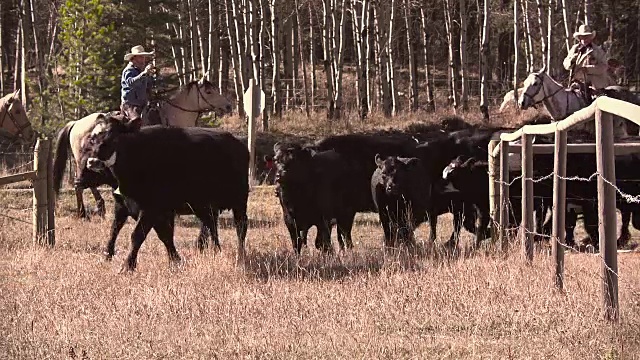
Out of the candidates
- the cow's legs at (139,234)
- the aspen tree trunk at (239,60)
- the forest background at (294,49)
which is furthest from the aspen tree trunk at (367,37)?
the cow's legs at (139,234)

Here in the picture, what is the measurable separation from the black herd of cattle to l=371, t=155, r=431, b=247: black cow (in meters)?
0.02

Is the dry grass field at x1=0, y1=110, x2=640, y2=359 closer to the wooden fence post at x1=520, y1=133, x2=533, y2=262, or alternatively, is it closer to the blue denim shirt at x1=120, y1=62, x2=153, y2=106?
the wooden fence post at x1=520, y1=133, x2=533, y2=262

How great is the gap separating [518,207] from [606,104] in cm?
827

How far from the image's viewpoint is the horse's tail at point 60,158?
632 inches

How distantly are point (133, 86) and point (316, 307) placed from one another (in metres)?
9.69

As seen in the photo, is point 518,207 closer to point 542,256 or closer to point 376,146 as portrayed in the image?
point 376,146

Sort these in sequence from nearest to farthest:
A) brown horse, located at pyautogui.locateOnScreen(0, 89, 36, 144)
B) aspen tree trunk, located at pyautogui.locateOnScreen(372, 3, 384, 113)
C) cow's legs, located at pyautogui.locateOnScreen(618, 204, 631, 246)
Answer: cow's legs, located at pyautogui.locateOnScreen(618, 204, 631, 246)
brown horse, located at pyautogui.locateOnScreen(0, 89, 36, 144)
aspen tree trunk, located at pyautogui.locateOnScreen(372, 3, 384, 113)

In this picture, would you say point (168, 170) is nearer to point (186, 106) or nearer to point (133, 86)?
point (133, 86)

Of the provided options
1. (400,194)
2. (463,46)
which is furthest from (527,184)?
(463,46)

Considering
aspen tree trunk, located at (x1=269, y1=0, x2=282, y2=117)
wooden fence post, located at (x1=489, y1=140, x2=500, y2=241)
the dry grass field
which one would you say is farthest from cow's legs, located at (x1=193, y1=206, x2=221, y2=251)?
aspen tree trunk, located at (x1=269, y1=0, x2=282, y2=117)

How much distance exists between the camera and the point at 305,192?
14586mm

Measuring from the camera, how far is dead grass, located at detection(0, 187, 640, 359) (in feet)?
24.1

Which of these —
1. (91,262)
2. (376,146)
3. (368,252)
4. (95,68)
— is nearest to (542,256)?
(368,252)

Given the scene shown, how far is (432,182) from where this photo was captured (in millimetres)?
15992
